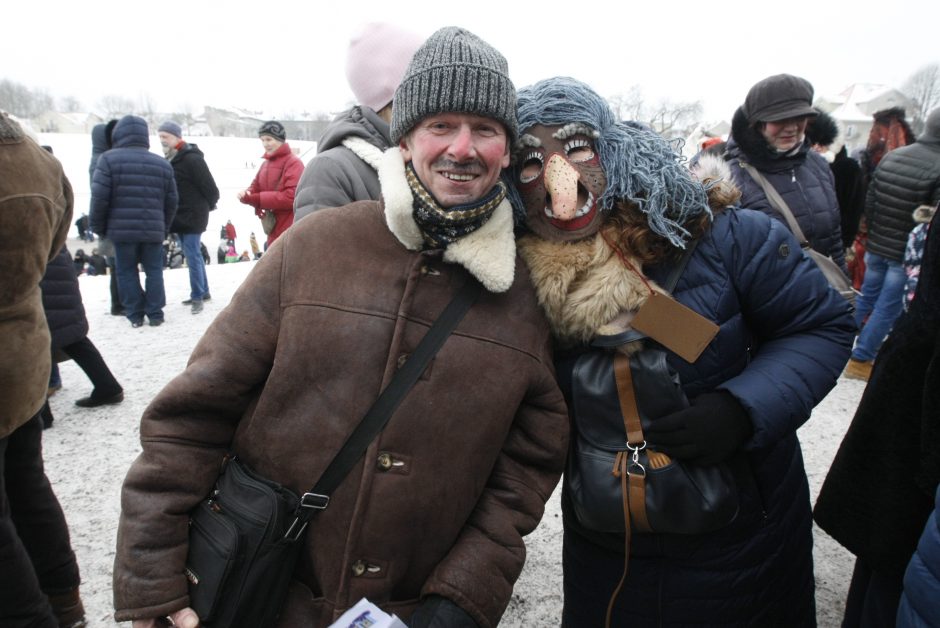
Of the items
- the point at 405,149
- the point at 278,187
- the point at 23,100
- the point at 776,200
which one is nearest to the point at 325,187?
the point at 405,149

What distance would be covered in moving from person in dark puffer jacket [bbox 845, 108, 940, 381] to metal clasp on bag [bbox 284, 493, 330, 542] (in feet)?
12.9

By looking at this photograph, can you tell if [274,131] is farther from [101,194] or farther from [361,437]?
[361,437]

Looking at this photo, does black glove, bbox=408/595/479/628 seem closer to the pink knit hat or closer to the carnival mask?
the carnival mask

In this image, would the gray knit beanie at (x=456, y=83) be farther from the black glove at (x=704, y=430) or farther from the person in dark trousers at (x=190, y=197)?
the person in dark trousers at (x=190, y=197)

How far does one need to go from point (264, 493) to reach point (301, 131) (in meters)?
79.5

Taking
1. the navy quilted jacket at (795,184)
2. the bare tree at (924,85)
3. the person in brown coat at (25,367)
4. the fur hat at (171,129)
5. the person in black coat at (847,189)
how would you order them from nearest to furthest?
1. the person in brown coat at (25,367)
2. the navy quilted jacket at (795,184)
3. the person in black coat at (847,189)
4. the fur hat at (171,129)
5. the bare tree at (924,85)

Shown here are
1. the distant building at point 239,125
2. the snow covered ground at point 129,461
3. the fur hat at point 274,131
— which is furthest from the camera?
the distant building at point 239,125

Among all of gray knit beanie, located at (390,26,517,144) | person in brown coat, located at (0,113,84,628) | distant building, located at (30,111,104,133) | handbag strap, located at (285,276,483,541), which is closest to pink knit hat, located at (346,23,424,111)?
gray knit beanie, located at (390,26,517,144)

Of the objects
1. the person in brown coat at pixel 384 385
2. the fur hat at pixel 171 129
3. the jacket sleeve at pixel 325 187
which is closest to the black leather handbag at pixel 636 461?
the person in brown coat at pixel 384 385

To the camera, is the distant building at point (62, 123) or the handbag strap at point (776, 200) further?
the distant building at point (62, 123)

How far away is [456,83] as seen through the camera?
128 centimetres

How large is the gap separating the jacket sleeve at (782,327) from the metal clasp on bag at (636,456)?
0.25m

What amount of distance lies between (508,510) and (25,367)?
163cm

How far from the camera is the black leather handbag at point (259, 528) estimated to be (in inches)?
47.4
